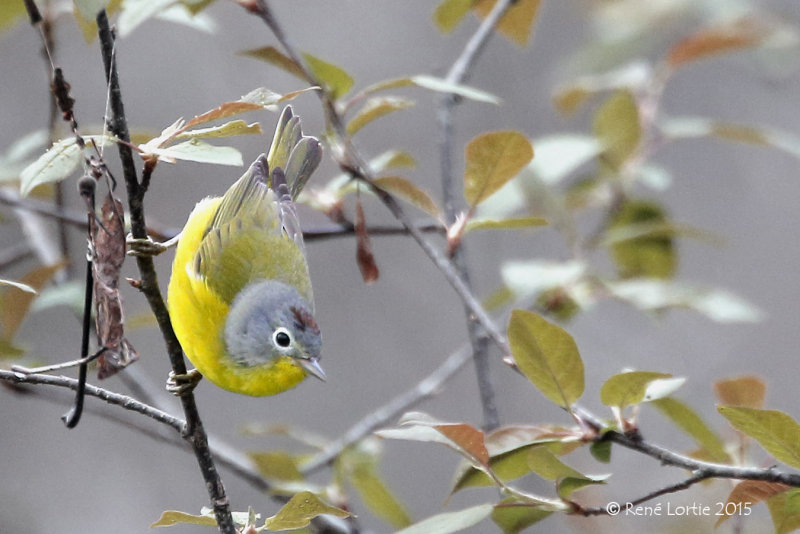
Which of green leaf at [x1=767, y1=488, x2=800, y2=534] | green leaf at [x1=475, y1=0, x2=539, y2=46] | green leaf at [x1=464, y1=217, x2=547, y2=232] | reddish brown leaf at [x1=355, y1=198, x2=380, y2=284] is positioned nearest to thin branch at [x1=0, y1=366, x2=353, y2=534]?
reddish brown leaf at [x1=355, y1=198, x2=380, y2=284]

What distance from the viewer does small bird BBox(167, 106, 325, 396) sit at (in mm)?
2121

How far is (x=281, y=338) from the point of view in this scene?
7.04 feet

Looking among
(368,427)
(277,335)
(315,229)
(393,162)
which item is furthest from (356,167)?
(368,427)

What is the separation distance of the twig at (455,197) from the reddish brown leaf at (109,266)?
707mm

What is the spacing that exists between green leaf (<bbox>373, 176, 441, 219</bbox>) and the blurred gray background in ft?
8.62

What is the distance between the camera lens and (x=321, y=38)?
6320mm

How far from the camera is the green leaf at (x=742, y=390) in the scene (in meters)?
1.66

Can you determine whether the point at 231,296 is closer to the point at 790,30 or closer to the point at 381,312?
the point at 790,30

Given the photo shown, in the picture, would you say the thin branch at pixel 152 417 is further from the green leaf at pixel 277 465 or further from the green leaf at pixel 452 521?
the green leaf at pixel 452 521

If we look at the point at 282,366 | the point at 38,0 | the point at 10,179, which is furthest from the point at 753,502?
the point at 38,0

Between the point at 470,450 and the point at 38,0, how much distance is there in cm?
162

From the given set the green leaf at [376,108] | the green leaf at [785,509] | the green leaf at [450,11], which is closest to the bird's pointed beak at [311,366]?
the green leaf at [376,108]

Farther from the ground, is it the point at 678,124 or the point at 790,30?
the point at 790,30

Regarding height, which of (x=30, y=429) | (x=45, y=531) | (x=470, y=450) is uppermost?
(x=470, y=450)
